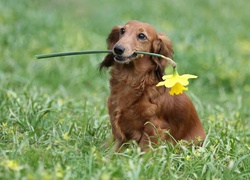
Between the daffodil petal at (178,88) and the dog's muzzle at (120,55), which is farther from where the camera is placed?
the dog's muzzle at (120,55)

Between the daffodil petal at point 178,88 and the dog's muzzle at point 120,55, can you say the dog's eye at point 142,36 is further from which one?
the daffodil petal at point 178,88

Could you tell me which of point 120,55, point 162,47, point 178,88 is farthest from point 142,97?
point 178,88

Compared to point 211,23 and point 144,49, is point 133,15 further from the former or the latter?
point 144,49

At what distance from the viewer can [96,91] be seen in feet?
26.5

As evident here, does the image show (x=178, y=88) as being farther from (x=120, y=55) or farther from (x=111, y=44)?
(x=111, y=44)

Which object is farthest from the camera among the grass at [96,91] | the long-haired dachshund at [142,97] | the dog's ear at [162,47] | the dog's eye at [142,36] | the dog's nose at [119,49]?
the dog's ear at [162,47]

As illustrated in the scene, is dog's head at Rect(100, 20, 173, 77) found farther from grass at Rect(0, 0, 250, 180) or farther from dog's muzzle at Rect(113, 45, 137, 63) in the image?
grass at Rect(0, 0, 250, 180)

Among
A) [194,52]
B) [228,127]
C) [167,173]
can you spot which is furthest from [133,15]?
[167,173]

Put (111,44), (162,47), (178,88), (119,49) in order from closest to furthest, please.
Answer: (178,88)
(119,49)
(162,47)
(111,44)

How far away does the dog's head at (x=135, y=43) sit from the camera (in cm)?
479

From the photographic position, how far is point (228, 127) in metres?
5.64

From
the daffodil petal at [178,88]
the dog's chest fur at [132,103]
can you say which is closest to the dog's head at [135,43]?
the dog's chest fur at [132,103]

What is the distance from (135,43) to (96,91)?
10.5ft

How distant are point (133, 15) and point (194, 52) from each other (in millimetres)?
3067
